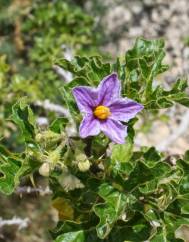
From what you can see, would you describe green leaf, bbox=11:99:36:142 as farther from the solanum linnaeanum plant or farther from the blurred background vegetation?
the blurred background vegetation

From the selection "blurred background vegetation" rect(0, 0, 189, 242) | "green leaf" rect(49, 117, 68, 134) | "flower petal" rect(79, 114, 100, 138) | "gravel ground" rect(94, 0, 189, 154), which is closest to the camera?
"flower petal" rect(79, 114, 100, 138)

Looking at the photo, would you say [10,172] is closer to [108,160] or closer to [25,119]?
[25,119]

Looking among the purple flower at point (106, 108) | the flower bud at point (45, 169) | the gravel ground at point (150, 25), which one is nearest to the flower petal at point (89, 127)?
the purple flower at point (106, 108)

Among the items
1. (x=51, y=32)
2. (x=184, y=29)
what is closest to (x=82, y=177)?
(x=51, y=32)

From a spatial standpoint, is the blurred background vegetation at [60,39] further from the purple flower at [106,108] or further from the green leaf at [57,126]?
the purple flower at [106,108]

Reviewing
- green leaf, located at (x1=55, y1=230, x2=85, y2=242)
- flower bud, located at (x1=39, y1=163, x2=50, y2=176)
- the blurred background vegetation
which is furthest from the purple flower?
the blurred background vegetation

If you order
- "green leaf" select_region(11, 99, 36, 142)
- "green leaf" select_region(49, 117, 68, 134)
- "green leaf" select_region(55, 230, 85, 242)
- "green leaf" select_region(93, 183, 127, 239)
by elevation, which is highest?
"green leaf" select_region(11, 99, 36, 142)

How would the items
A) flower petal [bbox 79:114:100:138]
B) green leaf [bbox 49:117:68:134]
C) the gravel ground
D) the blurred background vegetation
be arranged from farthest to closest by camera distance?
the gravel ground, the blurred background vegetation, green leaf [bbox 49:117:68:134], flower petal [bbox 79:114:100:138]

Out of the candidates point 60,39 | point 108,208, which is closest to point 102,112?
point 108,208
